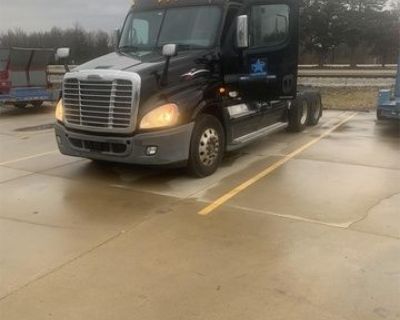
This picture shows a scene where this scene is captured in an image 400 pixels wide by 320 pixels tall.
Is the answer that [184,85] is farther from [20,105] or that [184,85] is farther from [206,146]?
[20,105]

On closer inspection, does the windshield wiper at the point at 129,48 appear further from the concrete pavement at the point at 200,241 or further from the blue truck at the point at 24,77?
the blue truck at the point at 24,77

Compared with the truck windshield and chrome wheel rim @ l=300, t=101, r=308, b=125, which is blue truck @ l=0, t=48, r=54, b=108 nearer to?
the truck windshield

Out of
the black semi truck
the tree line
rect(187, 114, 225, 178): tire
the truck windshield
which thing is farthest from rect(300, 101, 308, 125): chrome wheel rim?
the tree line

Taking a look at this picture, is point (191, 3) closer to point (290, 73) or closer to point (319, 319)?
point (290, 73)

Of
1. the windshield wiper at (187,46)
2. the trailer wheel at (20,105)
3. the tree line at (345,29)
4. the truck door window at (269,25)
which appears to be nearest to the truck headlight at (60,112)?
the windshield wiper at (187,46)

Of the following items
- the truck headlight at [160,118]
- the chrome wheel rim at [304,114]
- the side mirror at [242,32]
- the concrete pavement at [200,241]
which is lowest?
the concrete pavement at [200,241]

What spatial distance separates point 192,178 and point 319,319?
3.93 meters

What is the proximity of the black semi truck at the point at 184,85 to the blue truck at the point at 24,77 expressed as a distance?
25.4 feet

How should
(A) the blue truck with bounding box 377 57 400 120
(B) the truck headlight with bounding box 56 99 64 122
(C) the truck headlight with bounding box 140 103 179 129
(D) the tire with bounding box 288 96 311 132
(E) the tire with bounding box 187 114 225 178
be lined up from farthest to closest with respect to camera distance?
1. (A) the blue truck with bounding box 377 57 400 120
2. (D) the tire with bounding box 288 96 311 132
3. (B) the truck headlight with bounding box 56 99 64 122
4. (E) the tire with bounding box 187 114 225 178
5. (C) the truck headlight with bounding box 140 103 179 129

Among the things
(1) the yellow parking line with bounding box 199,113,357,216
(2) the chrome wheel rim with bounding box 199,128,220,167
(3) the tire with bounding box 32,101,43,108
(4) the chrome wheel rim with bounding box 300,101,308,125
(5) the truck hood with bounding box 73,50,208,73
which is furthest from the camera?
(3) the tire with bounding box 32,101,43,108

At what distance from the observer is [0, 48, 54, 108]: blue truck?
15445 millimetres

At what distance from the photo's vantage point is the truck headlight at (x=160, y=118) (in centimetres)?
672

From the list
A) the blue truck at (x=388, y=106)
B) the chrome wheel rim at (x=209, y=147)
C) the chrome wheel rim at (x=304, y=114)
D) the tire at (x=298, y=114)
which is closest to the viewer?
the chrome wheel rim at (x=209, y=147)

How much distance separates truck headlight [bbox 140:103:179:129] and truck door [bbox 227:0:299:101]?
6.05ft
